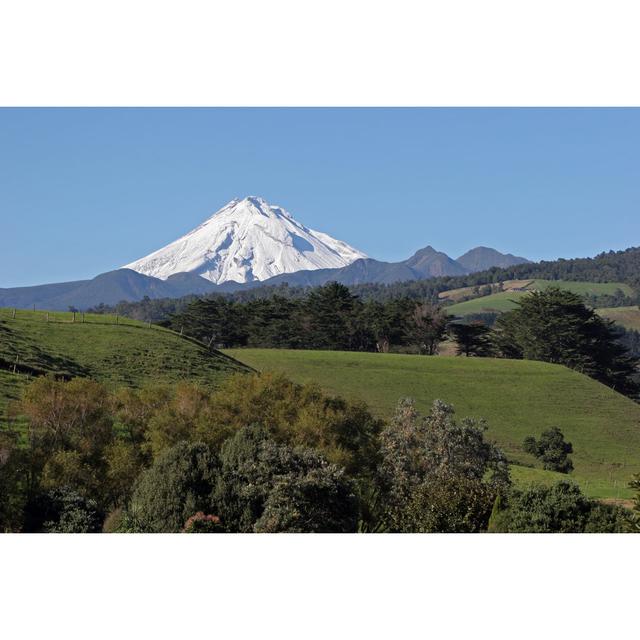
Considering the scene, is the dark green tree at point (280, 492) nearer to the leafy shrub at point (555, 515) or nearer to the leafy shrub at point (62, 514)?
the leafy shrub at point (62, 514)

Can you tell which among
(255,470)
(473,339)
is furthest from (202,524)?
(473,339)

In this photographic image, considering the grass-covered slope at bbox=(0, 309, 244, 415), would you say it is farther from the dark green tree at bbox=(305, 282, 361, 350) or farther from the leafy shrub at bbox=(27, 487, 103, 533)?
the dark green tree at bbox=(305, 282, 361, 350)

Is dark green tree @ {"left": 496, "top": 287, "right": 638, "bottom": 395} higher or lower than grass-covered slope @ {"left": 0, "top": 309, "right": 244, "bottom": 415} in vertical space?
higher

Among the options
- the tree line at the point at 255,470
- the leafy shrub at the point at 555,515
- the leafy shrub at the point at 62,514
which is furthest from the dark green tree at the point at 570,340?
the leafy shrub at the point at 62,514

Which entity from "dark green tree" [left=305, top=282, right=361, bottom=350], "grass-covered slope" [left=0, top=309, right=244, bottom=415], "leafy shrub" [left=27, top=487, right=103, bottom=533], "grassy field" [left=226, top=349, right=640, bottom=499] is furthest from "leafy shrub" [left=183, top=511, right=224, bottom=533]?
"dark green tree" [left=305, top=282, right=361, bottom=350]

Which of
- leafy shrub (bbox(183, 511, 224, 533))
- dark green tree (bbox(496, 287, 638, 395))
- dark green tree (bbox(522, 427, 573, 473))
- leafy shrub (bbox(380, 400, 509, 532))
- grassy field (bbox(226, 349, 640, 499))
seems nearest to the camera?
leafy shrub (bbox(183, 511, 224, 533))

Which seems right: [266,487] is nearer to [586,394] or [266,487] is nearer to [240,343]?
[586,394]

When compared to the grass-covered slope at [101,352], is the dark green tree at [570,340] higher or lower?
higher
